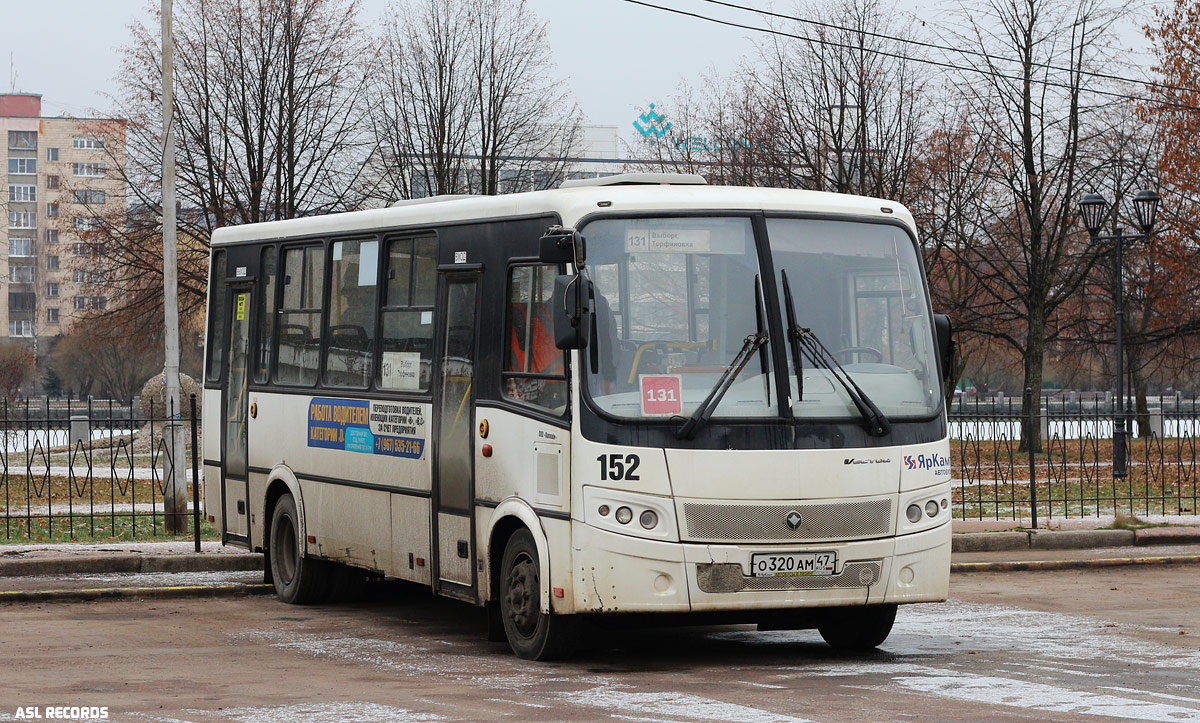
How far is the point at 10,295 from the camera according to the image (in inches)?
4781

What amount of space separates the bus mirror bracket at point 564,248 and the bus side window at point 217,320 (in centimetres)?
562

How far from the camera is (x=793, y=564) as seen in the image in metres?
9.09

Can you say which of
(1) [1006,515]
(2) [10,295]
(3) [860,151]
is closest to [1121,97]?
(3) [860,151]

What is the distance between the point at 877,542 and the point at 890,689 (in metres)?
1.17

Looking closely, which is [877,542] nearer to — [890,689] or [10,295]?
[890,689]

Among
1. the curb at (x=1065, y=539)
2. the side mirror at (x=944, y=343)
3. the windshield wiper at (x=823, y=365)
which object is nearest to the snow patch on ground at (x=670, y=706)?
the windshield wiper at (x=823, y=365)

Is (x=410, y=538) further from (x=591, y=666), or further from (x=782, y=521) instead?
(x=782, y=521)

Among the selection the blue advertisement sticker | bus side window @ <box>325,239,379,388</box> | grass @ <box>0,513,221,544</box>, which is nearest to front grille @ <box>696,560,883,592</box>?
the blue advertisement sticker

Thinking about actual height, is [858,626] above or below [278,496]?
below

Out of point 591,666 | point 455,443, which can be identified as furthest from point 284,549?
point 591,666

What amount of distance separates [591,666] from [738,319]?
2.19 meters

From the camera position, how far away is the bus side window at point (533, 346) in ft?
30.8

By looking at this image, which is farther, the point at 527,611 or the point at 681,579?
the point at 527,611

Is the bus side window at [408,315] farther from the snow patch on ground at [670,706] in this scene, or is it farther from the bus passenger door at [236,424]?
the snow patch on ground at [670,706]
